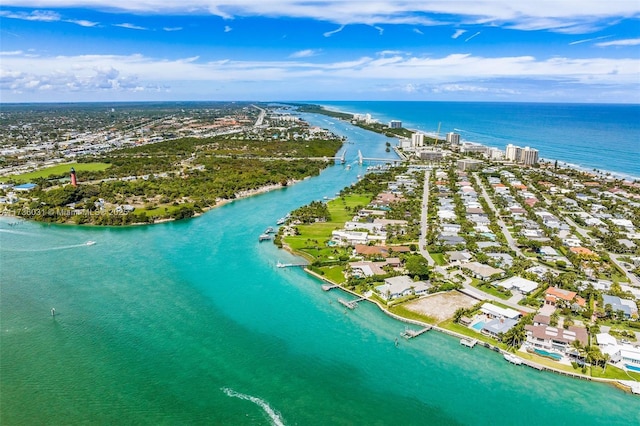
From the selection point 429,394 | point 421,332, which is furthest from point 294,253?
point 429,394

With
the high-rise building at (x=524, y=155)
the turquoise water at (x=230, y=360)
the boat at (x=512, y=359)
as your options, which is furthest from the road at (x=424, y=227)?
the high-rise building at (x=524, y=155)

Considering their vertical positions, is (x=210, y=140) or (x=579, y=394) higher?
(x=210, y=140)

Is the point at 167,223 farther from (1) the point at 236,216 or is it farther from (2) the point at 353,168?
(2) the point at 353,168

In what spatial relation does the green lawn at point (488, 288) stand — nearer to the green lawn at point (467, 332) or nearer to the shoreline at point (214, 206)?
the green lawn at point (467, 332)

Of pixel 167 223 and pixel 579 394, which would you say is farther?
pixel 167 223

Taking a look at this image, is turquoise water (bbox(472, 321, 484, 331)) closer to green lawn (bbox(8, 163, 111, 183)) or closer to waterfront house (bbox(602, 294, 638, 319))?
waterfront house (bbox(602, 294, 638, 319))

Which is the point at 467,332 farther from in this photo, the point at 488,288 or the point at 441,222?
the point at 441,222
